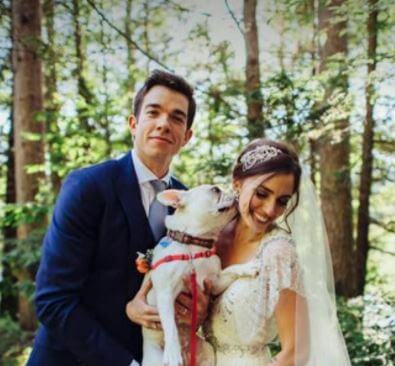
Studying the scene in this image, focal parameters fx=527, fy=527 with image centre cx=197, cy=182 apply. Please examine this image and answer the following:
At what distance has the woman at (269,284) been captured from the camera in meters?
2.34

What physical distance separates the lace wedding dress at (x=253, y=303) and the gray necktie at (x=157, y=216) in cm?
36

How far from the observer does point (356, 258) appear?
27.3 feet

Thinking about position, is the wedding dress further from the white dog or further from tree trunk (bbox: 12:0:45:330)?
tree trunk (bbox: 12:0:45:330)

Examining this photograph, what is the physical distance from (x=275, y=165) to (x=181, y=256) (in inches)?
22.8

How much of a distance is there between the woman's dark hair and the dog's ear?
293 mm

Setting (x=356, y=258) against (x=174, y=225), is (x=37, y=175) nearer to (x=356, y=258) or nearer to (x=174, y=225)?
(x=356, y=258)

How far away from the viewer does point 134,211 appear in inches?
94.1

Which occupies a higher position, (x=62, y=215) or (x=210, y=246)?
(x=62, y=215)

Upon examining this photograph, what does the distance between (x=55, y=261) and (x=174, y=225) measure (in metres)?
0.55

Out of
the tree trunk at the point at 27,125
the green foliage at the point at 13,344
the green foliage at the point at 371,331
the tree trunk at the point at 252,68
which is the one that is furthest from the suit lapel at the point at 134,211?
the green foliage at the point at 13,344

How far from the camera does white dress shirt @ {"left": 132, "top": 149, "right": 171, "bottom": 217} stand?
2.56m

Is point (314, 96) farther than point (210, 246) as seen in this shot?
Yes

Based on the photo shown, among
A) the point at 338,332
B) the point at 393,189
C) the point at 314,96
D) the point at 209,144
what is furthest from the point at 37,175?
the point at 338,332

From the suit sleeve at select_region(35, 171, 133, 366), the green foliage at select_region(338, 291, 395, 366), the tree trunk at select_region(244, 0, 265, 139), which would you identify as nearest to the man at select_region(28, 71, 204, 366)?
the suit sleeve at select_region(35, 171, 133, 366)
